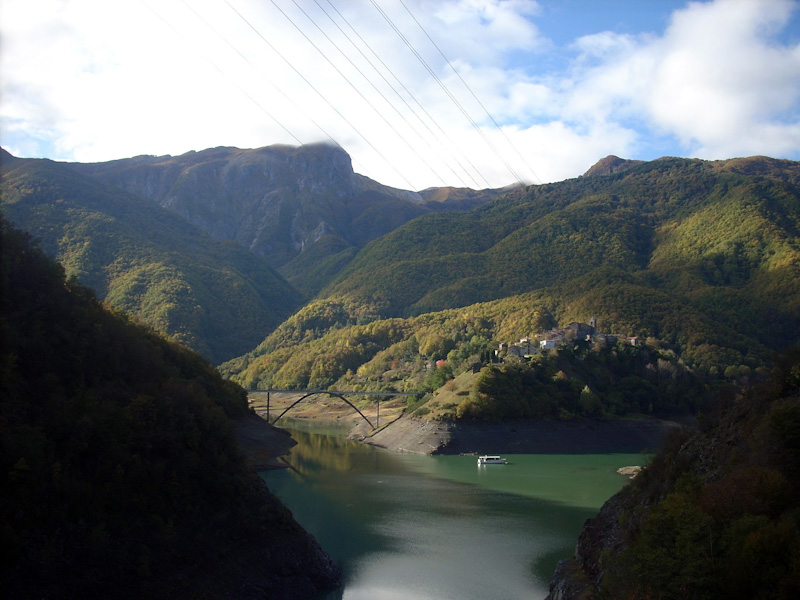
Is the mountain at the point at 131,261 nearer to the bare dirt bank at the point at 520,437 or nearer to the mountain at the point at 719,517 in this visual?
the bare dirt bank at the point at 520,437

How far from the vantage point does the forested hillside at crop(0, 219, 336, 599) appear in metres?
23.8

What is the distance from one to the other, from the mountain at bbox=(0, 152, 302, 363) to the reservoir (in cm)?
8177

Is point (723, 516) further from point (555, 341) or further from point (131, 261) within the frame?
point (131, 261)

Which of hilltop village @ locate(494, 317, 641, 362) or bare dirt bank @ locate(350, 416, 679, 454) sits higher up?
hilltop village @ locate(494, 317, 641, 362)

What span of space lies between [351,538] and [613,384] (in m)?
69.0

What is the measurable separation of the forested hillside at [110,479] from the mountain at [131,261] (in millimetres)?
106312

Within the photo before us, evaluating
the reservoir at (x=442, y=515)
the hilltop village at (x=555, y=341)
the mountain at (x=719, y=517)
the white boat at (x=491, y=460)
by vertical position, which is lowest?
the reservoir at (x=442, y=515)

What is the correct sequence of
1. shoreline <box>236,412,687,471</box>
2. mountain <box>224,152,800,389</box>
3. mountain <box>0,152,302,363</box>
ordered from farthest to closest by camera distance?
mountain <box>0,152,302,363</box> → mountain <box>224,152,800,389</box> → shoreline <box>236,412,687,471</box>

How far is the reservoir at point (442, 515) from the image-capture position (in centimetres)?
3484

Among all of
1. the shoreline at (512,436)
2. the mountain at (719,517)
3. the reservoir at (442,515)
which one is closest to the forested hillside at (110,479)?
the reservoir at (442,515)

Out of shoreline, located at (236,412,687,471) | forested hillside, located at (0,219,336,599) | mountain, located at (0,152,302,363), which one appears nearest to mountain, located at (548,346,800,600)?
forested hillside, located at (0,219,336,599)

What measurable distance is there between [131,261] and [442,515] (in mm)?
132567

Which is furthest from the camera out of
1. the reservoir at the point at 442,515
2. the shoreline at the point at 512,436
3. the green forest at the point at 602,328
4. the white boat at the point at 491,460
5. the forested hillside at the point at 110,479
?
the green forest at the point at 602,328

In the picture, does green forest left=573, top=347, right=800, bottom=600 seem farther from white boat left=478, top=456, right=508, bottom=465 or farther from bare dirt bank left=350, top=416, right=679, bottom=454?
bare dirt bank left=350, top=416, right=679, bottom=454
